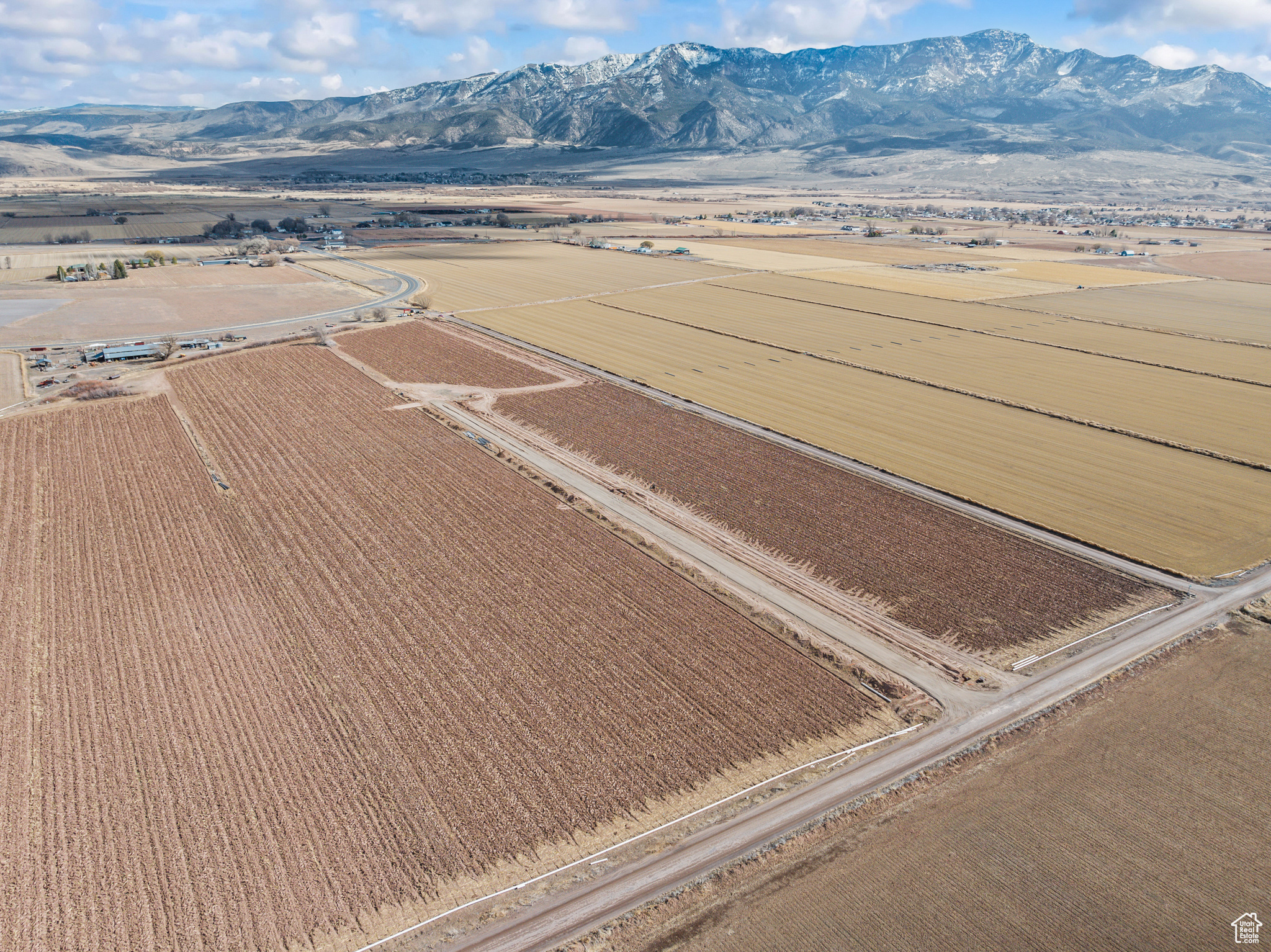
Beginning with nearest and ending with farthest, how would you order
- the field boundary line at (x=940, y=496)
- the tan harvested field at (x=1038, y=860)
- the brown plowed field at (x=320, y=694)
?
the tan harvested field at (x=1038, y=860) < the brown plowed field at (x=320, y=694) < the field boundary line at (x=940, y=496)

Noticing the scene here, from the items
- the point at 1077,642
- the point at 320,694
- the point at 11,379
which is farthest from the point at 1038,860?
the point at 11,379

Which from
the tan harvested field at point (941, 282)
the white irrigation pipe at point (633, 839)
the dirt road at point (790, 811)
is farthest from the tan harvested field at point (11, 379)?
the tan harvested field at point (941, 282)

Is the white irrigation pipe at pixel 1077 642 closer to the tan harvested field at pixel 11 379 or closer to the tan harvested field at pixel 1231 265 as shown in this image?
the tan harvested field at pixel 11 379

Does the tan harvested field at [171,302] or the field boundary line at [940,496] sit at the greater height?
the tan harvested field at [171,302]

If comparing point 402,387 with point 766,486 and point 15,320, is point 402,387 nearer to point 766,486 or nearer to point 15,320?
point 766,486

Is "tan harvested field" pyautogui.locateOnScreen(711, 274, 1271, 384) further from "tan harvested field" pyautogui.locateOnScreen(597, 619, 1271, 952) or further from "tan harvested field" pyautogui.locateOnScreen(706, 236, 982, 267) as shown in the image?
"tan harvested field" pyautogui.locateOnScreen(597, 619, 1271, 952)

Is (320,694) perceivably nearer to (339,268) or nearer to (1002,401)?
(1002,401)
